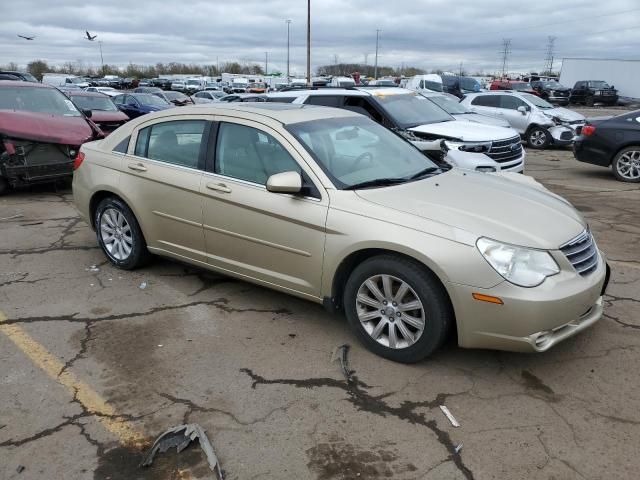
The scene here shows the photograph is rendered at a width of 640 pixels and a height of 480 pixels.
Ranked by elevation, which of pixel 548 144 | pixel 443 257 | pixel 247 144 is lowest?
pixel 548 144

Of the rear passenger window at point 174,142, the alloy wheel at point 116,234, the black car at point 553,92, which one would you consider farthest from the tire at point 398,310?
the black car at point 553,92

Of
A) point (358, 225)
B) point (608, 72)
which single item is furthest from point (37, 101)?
point (608, 72)

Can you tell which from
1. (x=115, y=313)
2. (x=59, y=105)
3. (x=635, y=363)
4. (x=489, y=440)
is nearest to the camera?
(x=489, y=440)

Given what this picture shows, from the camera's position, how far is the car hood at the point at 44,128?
838cm

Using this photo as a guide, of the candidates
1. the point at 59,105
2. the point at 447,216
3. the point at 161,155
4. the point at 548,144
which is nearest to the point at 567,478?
the point at 447,216

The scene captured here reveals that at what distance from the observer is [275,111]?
177 inches

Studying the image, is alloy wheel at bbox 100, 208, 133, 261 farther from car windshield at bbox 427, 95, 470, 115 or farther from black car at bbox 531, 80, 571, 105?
black car at bbox 531, 80, 571, 105

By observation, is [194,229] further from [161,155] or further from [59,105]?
[59,105]

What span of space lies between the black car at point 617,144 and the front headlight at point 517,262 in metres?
8.32

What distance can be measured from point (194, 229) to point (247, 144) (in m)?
0.85

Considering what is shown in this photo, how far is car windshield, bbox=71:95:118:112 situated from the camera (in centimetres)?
1430

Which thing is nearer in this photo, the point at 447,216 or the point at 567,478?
the point at 567,478

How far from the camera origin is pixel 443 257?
3.27 m

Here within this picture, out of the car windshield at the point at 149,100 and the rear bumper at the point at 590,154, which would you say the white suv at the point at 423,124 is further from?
the car windshield at the point at 149,100
